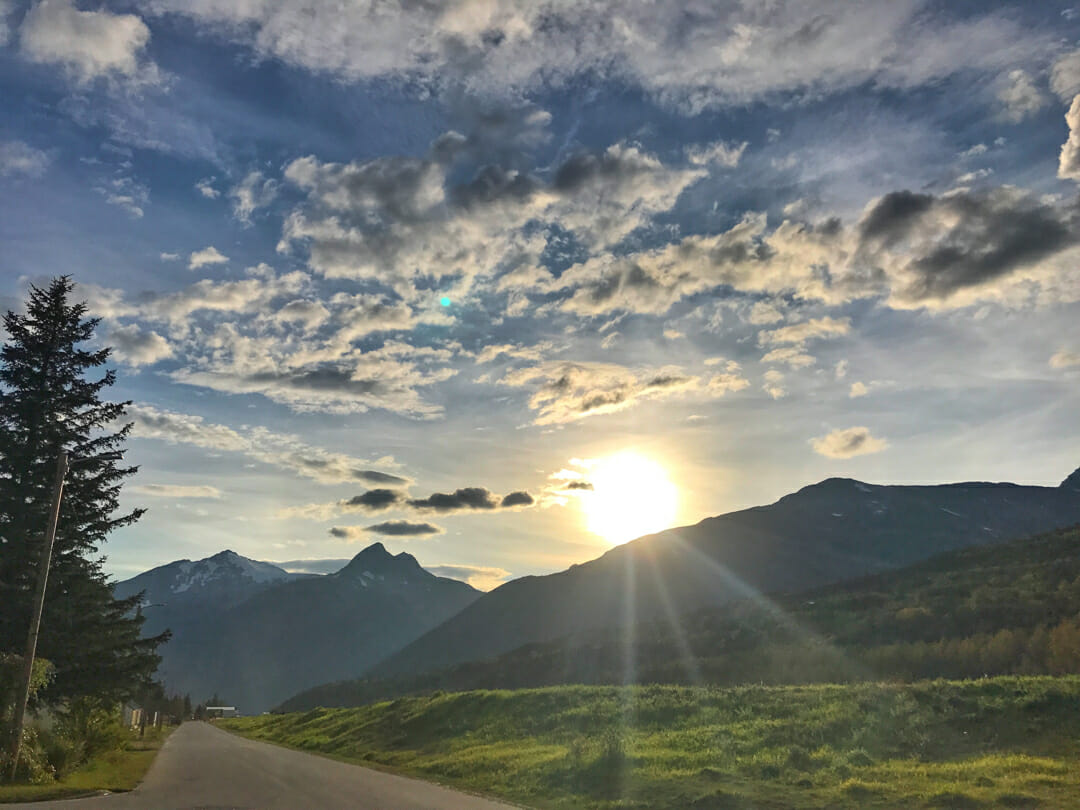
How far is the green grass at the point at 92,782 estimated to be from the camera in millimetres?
19062

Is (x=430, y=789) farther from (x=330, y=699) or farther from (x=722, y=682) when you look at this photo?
(x=330, y=699)

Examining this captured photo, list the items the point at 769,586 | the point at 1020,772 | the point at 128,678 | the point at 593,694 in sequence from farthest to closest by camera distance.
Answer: the point at 769,586 < the point at 593,694 < the point at 128,678 < the point at 1020,772

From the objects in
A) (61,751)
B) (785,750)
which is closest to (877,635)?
(785,750)

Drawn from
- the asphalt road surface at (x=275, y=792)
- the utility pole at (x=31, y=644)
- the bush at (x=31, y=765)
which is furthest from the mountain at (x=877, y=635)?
the utility pole at (x=31, y=644)

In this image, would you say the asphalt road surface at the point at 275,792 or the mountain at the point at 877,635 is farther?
the mountain at the point at 877,635

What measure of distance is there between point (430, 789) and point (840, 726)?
15.1m

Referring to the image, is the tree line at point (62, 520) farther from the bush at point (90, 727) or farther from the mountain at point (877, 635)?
the mountain at point (877, 635)

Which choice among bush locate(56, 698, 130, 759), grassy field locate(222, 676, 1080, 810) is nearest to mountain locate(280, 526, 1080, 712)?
grassy field locate(222, 676, 1080, 810)

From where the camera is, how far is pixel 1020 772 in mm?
19000

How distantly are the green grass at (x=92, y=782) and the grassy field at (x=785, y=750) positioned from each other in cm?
1096

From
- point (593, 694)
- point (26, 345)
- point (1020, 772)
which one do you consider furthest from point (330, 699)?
point (1020, 772)

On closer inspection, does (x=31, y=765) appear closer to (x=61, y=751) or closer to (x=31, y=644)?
(x=61, y=751)

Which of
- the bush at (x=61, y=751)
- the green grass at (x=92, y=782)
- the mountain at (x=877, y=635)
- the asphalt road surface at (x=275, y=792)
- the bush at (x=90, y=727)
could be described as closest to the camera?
the asphalt road surface at (x=275, y=792)

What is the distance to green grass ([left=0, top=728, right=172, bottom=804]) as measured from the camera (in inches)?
750
